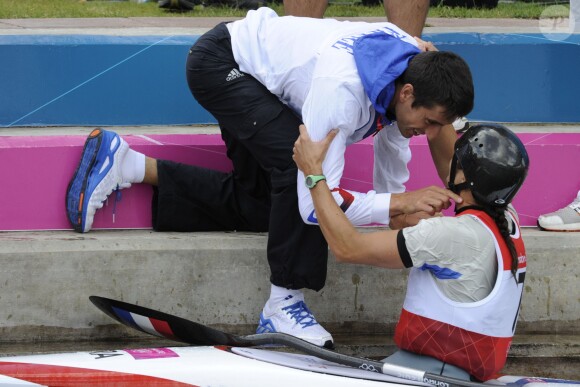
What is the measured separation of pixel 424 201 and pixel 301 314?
2.52 feet

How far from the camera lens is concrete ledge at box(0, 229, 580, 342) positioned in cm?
429

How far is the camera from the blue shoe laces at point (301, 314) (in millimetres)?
4070

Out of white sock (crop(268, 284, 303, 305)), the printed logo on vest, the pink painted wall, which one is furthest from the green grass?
white sock (crop(268, 284, 303, 305))

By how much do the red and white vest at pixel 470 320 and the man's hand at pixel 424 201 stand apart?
159mm

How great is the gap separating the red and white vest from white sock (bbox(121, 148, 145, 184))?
1513 millimetres

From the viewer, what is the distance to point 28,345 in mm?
4309

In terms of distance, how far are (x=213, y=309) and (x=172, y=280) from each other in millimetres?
218

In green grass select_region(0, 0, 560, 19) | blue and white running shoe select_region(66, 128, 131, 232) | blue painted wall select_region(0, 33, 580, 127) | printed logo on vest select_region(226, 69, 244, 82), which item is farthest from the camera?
green grass select_region(0, 0, 560, 19)

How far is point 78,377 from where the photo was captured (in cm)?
341

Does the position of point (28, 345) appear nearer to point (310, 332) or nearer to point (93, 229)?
point (93, 229)

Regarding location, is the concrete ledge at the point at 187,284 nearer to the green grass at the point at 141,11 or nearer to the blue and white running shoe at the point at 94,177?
the blue and white running shoe at the point at 94,177

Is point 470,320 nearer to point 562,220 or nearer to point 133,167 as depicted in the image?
point 562,220

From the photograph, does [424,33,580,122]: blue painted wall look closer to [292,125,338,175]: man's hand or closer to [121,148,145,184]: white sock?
[121,148,145,184]: white sock

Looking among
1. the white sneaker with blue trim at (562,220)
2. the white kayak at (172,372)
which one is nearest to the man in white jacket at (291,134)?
the white kayak at (172,372)
